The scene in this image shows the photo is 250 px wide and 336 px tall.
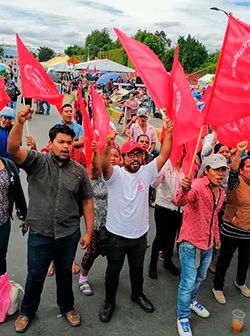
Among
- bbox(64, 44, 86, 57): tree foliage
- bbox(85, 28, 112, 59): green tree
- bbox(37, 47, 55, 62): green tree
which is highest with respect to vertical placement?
bbox(85, 28, 112, 59): green tree

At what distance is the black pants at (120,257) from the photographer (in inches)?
139

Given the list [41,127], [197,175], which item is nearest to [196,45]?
[41,127]

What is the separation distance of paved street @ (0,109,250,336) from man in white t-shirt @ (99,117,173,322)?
0.18 meters

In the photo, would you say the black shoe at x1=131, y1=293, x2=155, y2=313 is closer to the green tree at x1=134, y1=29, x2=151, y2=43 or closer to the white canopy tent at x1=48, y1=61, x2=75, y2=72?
the white canopy tent at x1=48, y1=61, x2=75, y2=72

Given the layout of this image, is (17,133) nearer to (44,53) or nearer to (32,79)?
(32,79)

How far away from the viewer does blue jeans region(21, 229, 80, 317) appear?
328 cm

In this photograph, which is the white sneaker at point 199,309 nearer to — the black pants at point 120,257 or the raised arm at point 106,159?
the black pants at point 120,257

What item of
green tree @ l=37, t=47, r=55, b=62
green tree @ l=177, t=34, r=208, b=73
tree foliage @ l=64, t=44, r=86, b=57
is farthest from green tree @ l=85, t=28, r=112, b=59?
green tree @ l=177, t=34, r=208, b=73

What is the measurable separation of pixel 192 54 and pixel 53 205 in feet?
169

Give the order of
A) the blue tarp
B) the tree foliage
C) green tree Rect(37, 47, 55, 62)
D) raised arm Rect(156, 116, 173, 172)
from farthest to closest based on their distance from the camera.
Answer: green tree Rect(37, 47, 55, 62)
the tree foliage
the blue tarp
raised arm Rect(156, 116, 173, 172)

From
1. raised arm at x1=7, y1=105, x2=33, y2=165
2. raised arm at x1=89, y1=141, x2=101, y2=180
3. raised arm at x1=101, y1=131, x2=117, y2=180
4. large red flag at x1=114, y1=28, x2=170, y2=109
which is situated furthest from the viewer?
large red flag at x1=114, y1=28, x2=170, y2=109

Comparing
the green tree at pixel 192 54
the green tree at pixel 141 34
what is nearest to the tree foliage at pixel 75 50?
the green tree at pixel 141 34

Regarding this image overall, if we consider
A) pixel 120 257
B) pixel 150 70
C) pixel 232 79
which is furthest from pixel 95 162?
pixel 232 79

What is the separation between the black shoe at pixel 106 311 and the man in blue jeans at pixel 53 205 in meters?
0.61
